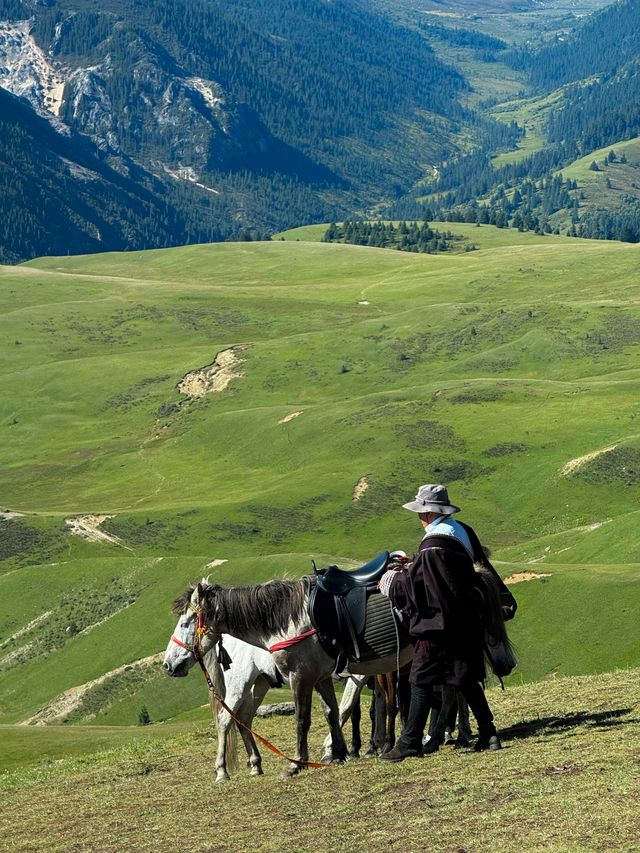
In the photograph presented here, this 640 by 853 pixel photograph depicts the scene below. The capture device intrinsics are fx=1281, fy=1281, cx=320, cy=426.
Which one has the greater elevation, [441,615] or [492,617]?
[441,615]

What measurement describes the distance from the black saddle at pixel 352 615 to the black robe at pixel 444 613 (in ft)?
2.69

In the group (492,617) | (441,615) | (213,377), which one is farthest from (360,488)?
(441,615)

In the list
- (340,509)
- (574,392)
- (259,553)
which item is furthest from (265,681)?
(574,392)

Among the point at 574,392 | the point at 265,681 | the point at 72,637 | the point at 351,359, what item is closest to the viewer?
the point at 265,681

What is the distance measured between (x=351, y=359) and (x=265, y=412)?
34.8m

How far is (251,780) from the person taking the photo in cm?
2180

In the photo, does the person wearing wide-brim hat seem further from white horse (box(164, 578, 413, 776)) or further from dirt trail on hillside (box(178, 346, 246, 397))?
dirt trail on hillside (box(178, 346, 246, 397))

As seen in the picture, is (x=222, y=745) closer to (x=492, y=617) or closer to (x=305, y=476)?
(x=492, y=617)

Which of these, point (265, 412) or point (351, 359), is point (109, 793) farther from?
point (351, 359)

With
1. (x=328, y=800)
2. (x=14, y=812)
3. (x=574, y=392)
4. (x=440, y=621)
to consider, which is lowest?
(x=574, y=392)

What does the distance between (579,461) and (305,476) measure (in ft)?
90.1

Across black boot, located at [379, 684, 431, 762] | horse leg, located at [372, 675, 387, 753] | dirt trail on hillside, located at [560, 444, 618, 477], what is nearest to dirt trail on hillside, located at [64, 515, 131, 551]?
dirt trail on hillside, located at [560, 444, 618, 477]

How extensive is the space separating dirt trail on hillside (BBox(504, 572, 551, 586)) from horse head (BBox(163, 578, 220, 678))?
39666mm

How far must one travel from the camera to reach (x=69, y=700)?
71062 mm
